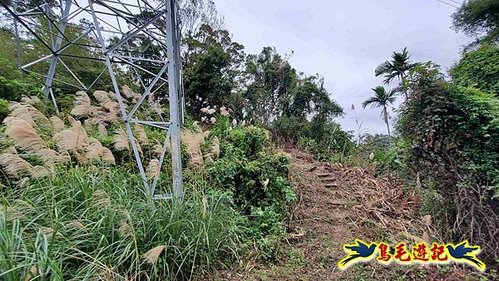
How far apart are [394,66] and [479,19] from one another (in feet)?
15.5

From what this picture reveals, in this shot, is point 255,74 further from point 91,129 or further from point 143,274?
point 143,274

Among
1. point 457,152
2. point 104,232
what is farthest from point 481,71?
point 104,232

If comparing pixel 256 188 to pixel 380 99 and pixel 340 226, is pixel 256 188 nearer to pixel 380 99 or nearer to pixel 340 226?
pixel 340 226

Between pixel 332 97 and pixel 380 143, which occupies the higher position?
pixel 332 97

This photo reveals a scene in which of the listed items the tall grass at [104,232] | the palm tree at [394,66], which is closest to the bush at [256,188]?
the tall grass at [104,232]

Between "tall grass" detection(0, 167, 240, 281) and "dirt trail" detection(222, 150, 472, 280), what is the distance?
515 mm

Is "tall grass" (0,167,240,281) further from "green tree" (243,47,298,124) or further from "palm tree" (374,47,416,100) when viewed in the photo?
"palm tree" (374,47,416,100)

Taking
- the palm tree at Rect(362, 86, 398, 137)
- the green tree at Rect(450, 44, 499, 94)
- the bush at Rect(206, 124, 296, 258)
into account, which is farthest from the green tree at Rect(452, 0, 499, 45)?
the bush at Rect(206, 124, 296, 258)

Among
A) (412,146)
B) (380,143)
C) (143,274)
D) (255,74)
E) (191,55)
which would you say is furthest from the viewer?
(255,74)

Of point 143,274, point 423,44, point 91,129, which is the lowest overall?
point 143,274

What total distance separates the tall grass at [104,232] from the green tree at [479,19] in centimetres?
1549

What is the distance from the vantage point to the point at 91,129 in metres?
3.39

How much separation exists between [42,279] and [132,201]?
985 millimetres

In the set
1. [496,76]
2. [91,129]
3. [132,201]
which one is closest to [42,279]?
[132,201]
